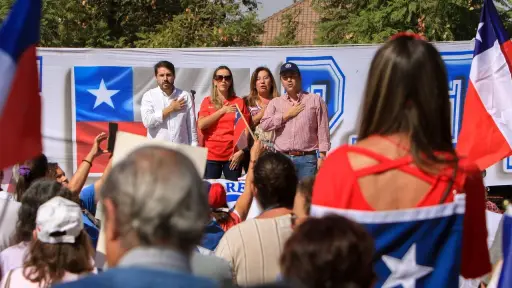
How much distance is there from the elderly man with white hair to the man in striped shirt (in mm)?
6512

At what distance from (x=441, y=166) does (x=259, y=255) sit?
1326 mm

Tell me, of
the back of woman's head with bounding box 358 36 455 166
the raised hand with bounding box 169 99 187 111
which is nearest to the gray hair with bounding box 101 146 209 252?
the back of woman's head with bounding box 358 36 455 166

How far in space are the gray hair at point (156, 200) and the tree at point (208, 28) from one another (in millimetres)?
16785

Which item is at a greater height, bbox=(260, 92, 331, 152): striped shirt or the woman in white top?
bbox=(260, 92, 331, 152): striped shirt

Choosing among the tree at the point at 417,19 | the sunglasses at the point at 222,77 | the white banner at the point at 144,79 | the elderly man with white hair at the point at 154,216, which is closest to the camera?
the elderly man with white hair at the point at 154,216

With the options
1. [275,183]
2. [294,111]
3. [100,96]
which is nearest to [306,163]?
[294,111]

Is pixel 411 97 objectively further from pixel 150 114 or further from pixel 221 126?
pixel 221 126

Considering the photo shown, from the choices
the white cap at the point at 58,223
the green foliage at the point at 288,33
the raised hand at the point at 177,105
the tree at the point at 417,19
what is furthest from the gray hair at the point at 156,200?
the green foliage at the point at 288,33

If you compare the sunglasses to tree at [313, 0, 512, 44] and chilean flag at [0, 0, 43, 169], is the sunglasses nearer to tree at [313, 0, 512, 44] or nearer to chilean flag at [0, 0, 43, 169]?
chilean flag at [0, 0, 43, 169]

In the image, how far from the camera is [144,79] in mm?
10562

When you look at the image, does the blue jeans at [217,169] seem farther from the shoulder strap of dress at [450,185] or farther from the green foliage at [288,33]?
the green foliage at [288,33]

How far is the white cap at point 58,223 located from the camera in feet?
11.2

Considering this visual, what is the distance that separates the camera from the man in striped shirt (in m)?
8.37

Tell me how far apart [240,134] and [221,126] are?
285 millimetres
